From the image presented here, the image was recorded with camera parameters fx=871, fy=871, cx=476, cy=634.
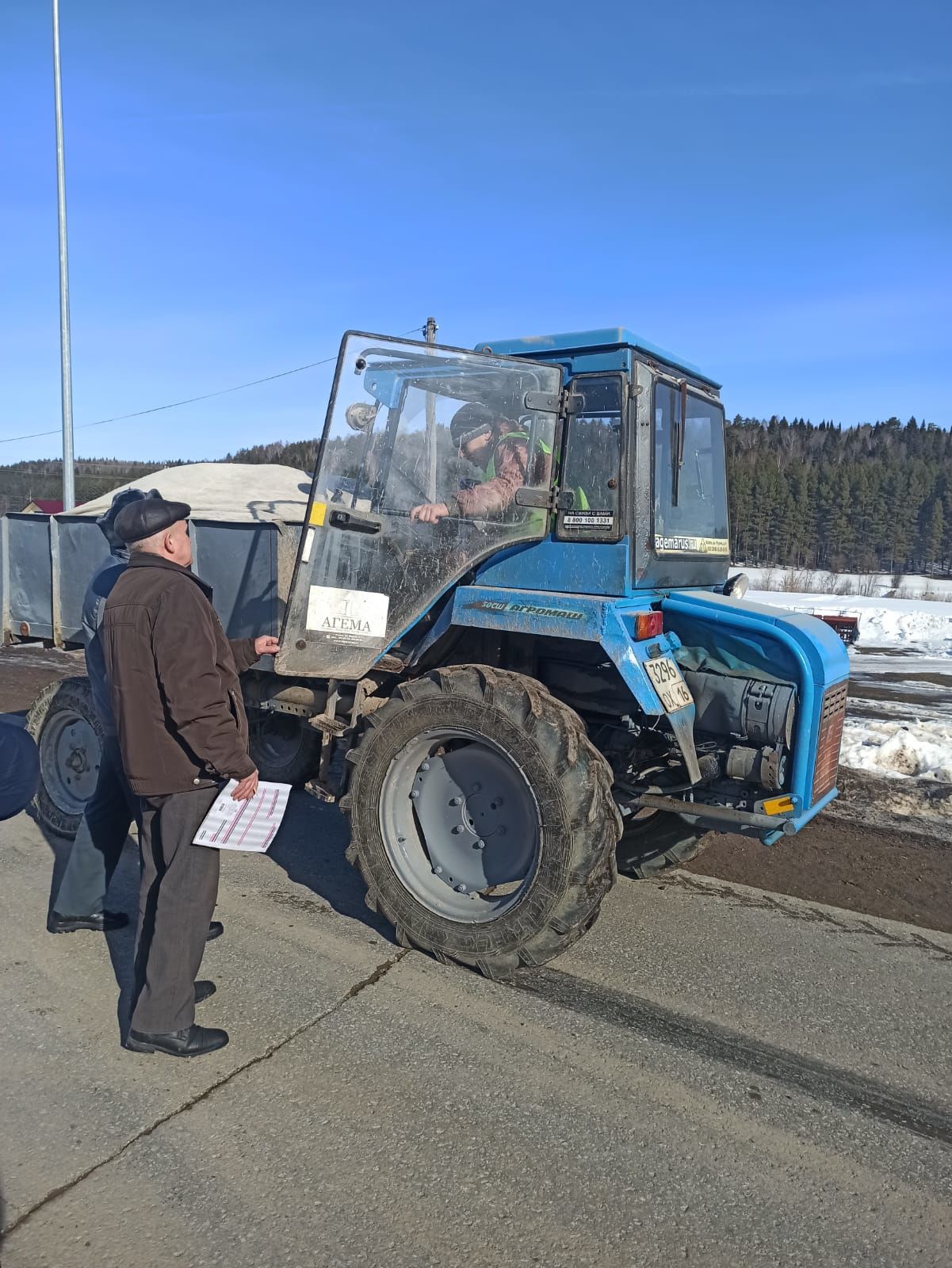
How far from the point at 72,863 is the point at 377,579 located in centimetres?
187

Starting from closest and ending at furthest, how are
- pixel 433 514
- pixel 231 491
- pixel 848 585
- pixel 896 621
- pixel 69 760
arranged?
1. pixel 433 514
2. pixel 69 760
3. pixel 231 491
4. pixel 896 621
5. pixel 848 585

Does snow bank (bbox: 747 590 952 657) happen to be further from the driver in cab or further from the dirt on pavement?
the driver in cab

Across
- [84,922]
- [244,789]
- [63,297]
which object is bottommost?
[84,922]

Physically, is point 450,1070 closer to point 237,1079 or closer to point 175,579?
point 237,1079

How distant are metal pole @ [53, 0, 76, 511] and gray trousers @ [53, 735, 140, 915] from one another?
9.87 m

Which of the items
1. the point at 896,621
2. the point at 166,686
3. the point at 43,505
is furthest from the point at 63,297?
the point at 896,621

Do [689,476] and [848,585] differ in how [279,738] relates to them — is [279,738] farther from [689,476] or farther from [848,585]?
[848,585]

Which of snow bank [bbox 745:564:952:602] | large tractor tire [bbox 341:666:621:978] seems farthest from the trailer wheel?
snow bank [bbox 745:564:952:602]

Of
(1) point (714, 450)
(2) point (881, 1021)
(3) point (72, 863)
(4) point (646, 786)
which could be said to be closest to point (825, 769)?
(4) point (646, 786)

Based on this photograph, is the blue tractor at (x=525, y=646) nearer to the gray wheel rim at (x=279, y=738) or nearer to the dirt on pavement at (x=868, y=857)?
the dirt on pavement at (x=868, y=857)

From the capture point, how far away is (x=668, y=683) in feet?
12.2

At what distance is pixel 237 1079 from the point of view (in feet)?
9.61

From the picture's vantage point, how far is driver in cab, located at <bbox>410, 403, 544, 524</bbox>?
4.03 m

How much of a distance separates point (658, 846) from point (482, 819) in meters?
1.32
